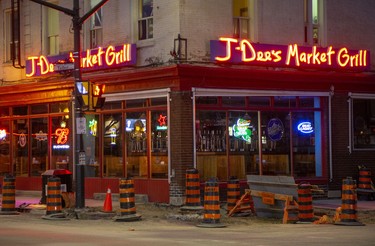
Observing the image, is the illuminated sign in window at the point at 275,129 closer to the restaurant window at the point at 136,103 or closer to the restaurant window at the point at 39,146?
the restaurant window at the point at 136,103

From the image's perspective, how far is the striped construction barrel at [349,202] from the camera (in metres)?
18.1

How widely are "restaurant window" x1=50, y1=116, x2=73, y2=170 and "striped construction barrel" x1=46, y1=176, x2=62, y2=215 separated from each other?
7271mm

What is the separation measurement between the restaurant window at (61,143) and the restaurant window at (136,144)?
309 cm

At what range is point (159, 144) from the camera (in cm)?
2412

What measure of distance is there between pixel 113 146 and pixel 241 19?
6.22 metres

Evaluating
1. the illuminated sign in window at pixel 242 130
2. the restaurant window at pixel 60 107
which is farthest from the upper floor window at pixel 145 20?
the restaurant window at pixel 60 107

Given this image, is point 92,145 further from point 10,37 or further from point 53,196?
point 53,196

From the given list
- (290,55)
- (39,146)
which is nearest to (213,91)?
(290,55)

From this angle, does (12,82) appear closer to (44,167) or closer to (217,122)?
(44,167)

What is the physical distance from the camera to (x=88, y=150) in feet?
87.8

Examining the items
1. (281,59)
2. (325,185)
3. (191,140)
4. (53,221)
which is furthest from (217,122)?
(53,221)

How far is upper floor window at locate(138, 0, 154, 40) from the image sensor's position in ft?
80.4

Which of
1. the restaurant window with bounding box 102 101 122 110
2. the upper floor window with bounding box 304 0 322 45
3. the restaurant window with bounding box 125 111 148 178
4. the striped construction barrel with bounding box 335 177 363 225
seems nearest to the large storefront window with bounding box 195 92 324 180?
the restaurant window with bounding box 125 111 148 178

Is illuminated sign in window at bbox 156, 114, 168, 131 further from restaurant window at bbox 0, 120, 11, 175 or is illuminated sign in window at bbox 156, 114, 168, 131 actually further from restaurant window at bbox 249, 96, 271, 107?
restaurant window at bbox 0, 120, 11, 175
